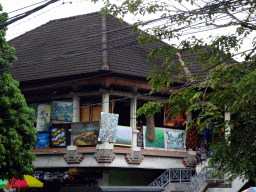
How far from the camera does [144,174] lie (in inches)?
851

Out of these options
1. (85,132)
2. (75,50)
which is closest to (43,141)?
(85,132)

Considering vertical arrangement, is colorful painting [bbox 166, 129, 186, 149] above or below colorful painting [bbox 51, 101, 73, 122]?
below

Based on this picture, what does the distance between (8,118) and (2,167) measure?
1.82 metres

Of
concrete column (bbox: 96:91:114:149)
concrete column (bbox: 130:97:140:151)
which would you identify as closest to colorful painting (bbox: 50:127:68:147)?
concrete column (bbox: 96:91:114:149)

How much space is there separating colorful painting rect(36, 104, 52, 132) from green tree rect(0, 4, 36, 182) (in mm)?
3277

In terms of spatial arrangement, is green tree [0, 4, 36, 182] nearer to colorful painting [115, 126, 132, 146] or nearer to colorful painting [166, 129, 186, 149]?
colorful painting [115, 126, 132, 146]

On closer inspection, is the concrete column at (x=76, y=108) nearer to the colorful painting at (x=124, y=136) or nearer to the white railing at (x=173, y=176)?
the colorful painting at (x=124, y=136)

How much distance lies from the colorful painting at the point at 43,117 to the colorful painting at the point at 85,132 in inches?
61.4

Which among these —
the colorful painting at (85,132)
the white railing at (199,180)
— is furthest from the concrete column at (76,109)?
the white railing at (199,180)

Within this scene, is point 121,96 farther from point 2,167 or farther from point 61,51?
point 2,167

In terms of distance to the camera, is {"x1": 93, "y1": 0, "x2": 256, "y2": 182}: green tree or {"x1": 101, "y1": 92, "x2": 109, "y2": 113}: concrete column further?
{"x1": 101, "y1": 92, "x2": 109, "y2": 113}: concrete column

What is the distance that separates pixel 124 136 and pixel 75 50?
484 centimetres

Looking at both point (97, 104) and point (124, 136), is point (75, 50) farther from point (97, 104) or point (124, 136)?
point (124, 136)

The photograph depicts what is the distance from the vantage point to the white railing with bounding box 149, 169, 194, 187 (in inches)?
785
